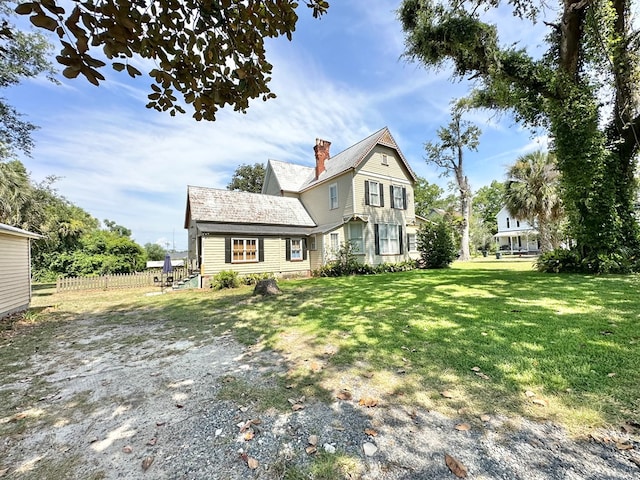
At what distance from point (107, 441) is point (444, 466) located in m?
2.81

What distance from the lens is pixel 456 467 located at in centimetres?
193

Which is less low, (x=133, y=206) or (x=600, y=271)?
(x=133, y=206)

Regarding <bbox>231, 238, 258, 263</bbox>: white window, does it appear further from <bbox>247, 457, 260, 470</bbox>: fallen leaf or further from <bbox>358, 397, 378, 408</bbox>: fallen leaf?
<bbox>247, 457, 260, 470</bbox>: fallen leaf

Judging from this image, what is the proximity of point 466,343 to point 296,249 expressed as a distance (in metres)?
13.9

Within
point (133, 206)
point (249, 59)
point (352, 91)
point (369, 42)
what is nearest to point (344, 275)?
point (352, 91)

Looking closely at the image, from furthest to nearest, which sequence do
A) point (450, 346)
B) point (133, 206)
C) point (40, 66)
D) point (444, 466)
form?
point (133, 206) → point (40, 66) → point (450, 346) → point (444, 466)

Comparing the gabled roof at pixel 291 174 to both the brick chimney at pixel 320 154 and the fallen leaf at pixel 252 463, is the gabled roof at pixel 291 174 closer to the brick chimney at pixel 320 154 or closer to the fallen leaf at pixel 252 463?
the brick chimney at pixel 320 154

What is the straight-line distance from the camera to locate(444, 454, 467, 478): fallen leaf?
1.87 m

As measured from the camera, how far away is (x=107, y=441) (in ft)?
7.99

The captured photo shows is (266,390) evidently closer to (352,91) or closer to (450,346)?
(450,346)

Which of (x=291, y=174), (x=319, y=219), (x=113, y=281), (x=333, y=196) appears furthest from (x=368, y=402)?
(x=291, y=174)

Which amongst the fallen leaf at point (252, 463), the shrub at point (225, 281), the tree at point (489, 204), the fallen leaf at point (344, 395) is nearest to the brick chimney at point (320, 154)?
the shrub at point (225, 281)

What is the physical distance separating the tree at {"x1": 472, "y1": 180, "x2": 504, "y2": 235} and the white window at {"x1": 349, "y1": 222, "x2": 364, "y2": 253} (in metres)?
36.1

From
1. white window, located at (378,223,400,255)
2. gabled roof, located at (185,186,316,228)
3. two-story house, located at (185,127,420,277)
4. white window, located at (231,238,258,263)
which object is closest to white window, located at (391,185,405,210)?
two-story house, located at (185,127,420,277)
